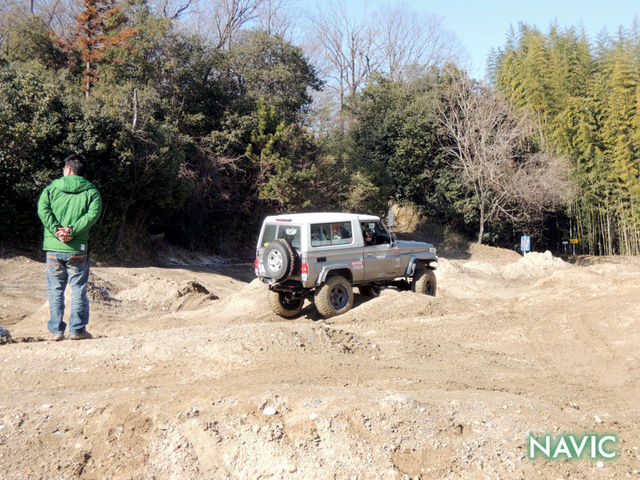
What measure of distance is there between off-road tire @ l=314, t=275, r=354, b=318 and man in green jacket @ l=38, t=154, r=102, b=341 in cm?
476

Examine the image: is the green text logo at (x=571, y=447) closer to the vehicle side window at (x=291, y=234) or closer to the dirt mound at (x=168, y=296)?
the vehicle side window at (x=291, y=234)

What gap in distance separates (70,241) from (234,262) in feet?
68.1

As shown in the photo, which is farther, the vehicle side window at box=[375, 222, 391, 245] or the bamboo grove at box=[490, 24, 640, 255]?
the bamboo grove at box=[490, 24, 640, 255]

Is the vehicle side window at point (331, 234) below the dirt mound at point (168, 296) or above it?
above

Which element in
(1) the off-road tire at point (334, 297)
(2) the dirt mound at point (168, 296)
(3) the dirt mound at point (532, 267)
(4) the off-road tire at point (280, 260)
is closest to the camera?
(4) the off-road tire at point (280, 260)

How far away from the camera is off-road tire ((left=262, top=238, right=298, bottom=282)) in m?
10.8

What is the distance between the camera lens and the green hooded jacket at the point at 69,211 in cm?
719

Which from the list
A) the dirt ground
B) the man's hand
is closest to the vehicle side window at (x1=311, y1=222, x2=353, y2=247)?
the dirt ground

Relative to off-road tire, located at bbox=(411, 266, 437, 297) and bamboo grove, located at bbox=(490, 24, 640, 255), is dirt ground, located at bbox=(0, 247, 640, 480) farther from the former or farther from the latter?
bamboo grove, located at bbox=(490, 24, 640, 255)

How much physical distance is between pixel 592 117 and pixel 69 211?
30.6 meters

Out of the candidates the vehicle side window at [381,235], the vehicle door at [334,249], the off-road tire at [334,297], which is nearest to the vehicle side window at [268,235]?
the vehicle door at [334,249]

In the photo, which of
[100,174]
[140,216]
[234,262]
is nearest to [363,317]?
[100,174]

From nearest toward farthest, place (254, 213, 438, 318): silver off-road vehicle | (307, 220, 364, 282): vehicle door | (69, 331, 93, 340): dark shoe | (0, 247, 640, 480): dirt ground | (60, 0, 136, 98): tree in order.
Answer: (0, 247, 640, 480): dirt ground
(69, 331, 93, 340): dark shoe
(254, 213, 438, 318): silver off-road vehicle
(307, 220, 364, 282): vehicle door
(60, 0, 136, 98): tree

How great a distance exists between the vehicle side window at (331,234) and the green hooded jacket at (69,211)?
15.1 ft
